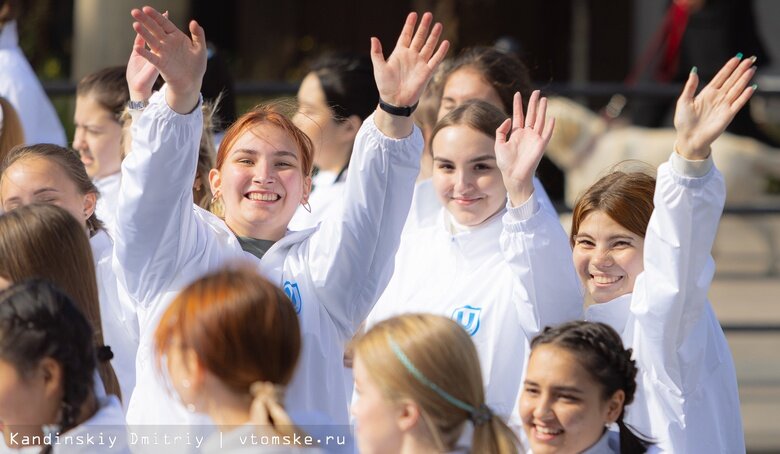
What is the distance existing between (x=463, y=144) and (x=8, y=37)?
8.31ft

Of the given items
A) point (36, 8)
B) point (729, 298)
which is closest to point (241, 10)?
point (36, 8)

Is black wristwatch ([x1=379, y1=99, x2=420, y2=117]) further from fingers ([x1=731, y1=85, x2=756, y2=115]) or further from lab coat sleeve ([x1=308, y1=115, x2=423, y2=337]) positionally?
fingers ([x1=731, y1=85, x2=756, y2=115])

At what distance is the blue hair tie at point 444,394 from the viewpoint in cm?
276

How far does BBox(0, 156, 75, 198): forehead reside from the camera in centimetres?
392

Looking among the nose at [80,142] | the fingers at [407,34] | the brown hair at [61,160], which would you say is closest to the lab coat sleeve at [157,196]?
the fingers at [407,34]

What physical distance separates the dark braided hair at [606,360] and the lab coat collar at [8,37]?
10.6ft

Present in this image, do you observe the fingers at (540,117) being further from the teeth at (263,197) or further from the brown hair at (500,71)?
the brown hair at (500,71)

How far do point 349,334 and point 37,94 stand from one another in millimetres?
2537

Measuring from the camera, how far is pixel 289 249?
11.7 ft

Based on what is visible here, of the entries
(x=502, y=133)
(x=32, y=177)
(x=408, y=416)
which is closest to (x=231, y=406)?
(x=408, y=416)

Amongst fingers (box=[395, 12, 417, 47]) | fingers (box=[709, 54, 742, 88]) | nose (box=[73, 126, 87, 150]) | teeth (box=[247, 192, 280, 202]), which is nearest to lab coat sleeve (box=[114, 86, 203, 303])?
teeth (box=[247, 192, 280, 202])

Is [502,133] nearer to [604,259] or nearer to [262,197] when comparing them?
[604,259]

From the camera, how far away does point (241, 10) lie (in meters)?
12.6

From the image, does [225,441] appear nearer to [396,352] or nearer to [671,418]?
[396,352]
